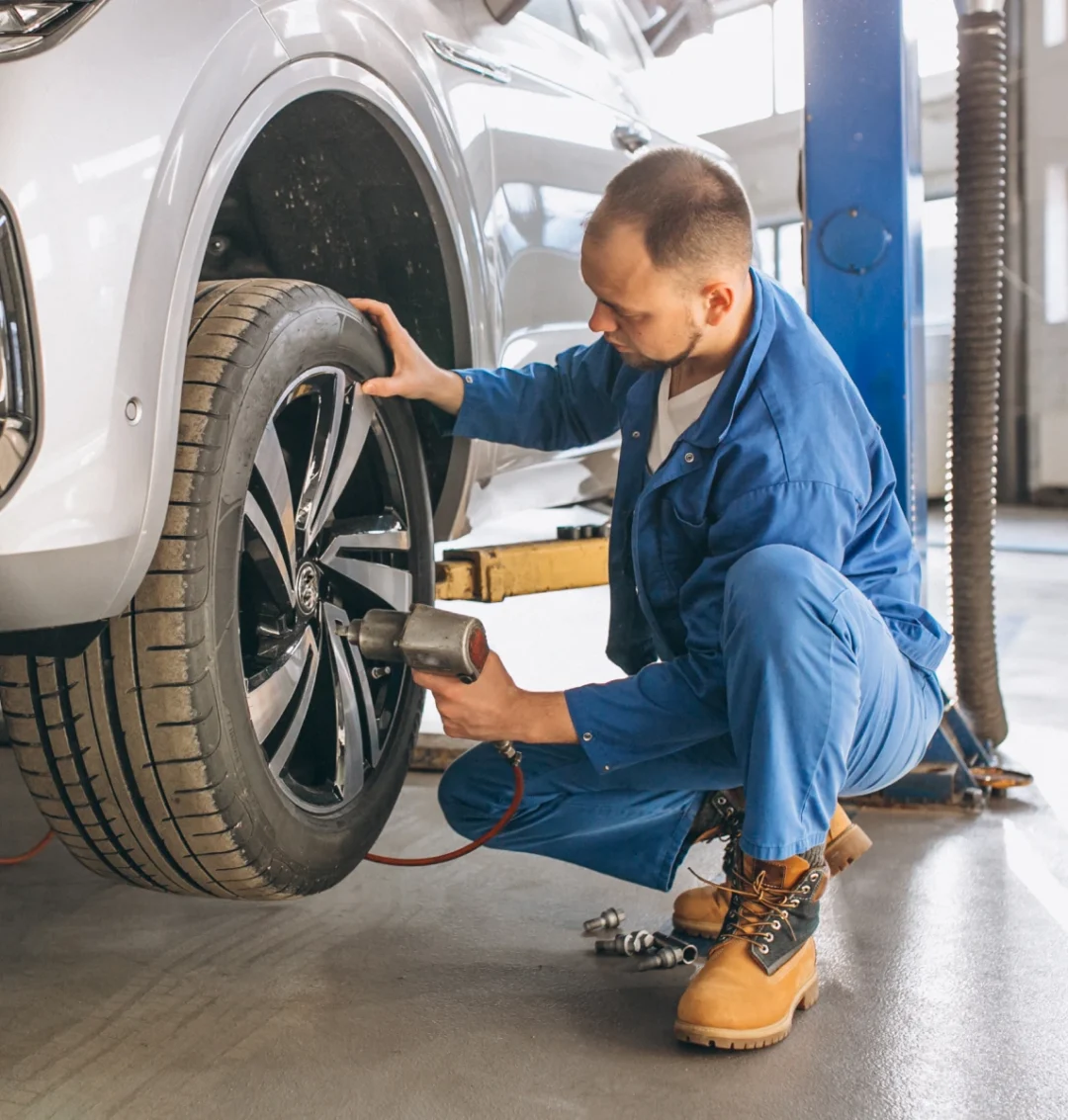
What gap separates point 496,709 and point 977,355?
1440 mm

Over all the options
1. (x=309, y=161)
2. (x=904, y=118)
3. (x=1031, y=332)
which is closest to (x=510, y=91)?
(x=309, y=161)

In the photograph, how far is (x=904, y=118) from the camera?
7.16 feet

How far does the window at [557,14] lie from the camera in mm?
2523

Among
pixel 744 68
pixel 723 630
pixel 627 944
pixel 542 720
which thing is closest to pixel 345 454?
pixel 542 720

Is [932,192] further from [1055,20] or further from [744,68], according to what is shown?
[744,68]

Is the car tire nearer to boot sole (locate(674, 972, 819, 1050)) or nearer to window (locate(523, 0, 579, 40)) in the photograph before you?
boot sole (locate(674, 972, 819, 1050))

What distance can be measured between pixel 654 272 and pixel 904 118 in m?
0.88

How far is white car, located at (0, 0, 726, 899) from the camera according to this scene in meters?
1.10

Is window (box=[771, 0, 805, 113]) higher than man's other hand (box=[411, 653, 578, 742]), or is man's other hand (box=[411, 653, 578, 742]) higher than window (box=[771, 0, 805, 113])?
window (box=[771, 0, 805, 113])

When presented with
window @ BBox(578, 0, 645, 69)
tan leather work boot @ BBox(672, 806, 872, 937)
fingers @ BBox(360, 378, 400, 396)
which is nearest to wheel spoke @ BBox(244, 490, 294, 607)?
fingers @ BBox(360, 378, 400, 396)

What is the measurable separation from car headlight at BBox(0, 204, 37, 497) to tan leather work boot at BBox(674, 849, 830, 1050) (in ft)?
3.04

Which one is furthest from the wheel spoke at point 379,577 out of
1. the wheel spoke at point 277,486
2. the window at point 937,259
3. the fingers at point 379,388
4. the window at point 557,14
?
the window at point 937,259

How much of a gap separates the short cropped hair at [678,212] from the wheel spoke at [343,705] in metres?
0.59

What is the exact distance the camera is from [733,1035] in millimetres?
1406
